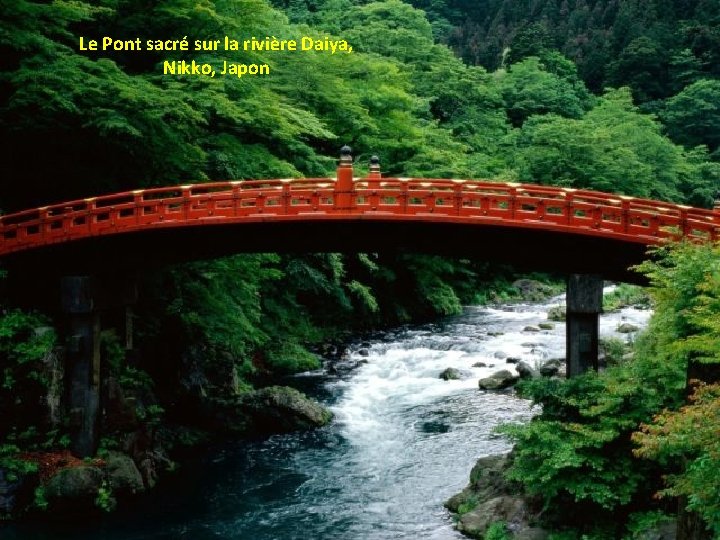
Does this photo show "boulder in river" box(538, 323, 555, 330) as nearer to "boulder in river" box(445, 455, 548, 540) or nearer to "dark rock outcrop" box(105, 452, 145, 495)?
"boulder in river" box(445, 455, 548, 540)

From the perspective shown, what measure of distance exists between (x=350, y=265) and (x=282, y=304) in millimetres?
6837

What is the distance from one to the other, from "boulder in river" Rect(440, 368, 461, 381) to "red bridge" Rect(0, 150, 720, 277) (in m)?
10.2

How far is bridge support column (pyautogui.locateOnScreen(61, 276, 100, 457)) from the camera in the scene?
21.0 meters

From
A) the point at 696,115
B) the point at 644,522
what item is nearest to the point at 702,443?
the point at 644,522

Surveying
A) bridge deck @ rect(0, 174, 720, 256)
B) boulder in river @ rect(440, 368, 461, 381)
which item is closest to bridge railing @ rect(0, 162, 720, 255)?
bridge deck @ rect(0, 174, 720, 256)

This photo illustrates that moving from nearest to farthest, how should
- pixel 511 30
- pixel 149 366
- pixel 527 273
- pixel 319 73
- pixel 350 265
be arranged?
pixel 149 366
pixel 319 73
pixel 350 265
pixel 527 273
pixel 511 30

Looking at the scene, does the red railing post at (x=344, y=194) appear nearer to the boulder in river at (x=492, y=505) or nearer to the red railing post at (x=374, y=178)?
the red railing post at (x=374, y=178)

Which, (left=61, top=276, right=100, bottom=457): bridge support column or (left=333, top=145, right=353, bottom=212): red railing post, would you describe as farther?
(left=61, top=276, right=100, bottom=457): bridge support column

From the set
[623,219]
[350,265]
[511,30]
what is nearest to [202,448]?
[623,219]

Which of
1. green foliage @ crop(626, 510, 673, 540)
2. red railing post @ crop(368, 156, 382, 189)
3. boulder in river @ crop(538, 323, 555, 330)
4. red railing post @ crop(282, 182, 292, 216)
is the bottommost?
green foliage @ crop(626, 510, 673, 540)

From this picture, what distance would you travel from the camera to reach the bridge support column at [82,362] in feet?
68.9

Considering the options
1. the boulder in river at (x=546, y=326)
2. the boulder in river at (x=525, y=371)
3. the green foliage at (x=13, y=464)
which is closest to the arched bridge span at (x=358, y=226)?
the green foliage at (x=13, y=464)

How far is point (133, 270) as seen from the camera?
23.3m

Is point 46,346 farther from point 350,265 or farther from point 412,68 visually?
point 412,68
